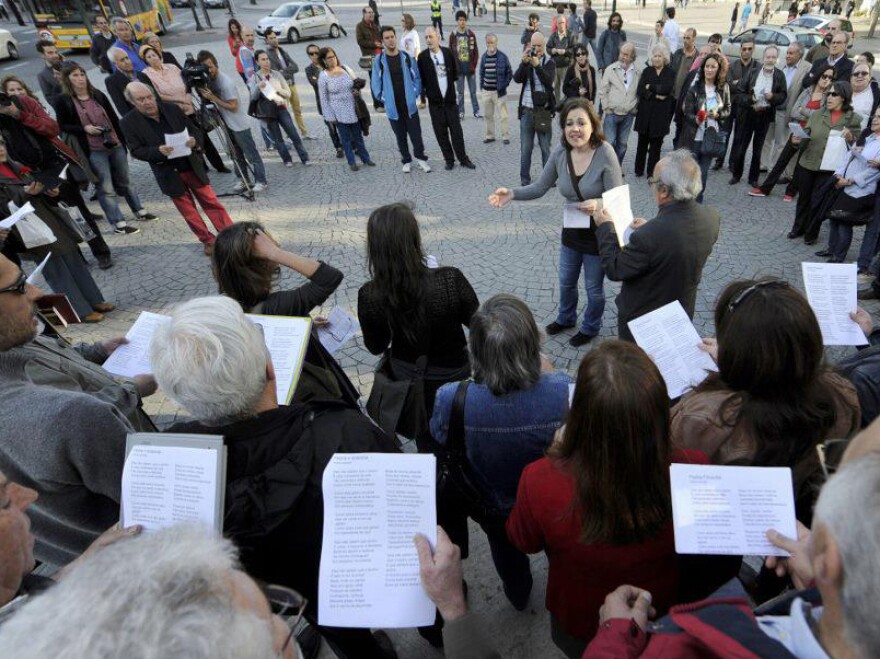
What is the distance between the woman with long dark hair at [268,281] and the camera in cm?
244

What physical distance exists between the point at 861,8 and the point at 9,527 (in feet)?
112

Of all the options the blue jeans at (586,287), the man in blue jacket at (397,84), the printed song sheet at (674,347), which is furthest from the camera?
the man in blue jacket at (397,84)

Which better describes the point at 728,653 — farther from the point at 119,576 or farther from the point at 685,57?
the point at 685,57

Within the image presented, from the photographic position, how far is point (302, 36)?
20062 mm

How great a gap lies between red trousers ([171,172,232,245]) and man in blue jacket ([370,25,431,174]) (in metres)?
3.28

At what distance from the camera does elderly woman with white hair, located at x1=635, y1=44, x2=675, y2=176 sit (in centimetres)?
671

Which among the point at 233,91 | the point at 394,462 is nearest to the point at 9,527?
the point at 394,462

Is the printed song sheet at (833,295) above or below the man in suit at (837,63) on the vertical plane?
below

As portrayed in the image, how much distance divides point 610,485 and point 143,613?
3.59 ft

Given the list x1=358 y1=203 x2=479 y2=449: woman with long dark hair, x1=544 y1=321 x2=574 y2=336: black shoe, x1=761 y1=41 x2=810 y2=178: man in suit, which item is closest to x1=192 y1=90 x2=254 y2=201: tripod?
x1=544 y1=321 x2=574 y2=336: black shoe

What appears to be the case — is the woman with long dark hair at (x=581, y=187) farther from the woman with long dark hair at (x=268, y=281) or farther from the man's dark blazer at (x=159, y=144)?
the man's dark blazer at (x=159, y=144)

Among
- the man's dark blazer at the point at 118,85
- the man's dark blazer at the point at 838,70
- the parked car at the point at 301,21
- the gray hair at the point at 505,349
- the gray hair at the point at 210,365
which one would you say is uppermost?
the parked car at the point at 301,21

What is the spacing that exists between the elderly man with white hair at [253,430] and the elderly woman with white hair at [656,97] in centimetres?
715

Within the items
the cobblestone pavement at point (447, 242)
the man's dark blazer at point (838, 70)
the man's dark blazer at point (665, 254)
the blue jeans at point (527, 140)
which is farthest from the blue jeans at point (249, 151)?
the man's dark blazer at point (838, 70)
